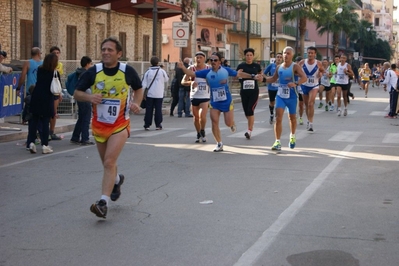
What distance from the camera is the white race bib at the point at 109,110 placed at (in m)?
7.83

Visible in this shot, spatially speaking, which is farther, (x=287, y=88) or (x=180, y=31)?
(x=180, y=31)

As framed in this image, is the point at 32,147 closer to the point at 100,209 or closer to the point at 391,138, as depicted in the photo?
the point at 100,209

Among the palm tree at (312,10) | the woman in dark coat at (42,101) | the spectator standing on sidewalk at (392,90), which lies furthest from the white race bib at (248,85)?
the palm tree at (312,10)

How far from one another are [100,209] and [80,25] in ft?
81.1

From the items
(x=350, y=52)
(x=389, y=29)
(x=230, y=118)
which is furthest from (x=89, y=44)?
(x=389, y=29)

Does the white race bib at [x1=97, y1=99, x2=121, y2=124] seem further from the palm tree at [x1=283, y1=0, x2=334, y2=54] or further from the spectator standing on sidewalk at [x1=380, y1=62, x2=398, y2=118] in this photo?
the palm tree at [x1=283, y1=0, x2=334, y2=54]

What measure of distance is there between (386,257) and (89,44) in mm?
27112

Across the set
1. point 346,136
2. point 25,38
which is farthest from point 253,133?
point 25,38

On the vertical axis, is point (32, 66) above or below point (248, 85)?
above

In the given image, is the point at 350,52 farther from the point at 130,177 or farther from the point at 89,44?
the point at 130,177

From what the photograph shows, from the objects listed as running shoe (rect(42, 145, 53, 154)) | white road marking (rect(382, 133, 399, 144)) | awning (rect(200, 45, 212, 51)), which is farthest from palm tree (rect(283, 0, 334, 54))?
running shoe (rect(42, 145, 53, 154))

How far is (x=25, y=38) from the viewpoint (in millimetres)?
27141

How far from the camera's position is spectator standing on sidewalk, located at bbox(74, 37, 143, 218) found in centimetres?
778

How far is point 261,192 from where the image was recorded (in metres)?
9.15
